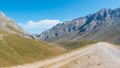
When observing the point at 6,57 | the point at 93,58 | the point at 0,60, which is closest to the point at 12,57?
the point at 6,57

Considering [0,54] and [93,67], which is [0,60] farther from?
[93,67]

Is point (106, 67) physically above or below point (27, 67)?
below

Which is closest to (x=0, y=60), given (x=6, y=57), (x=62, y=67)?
(x=6, y=57)

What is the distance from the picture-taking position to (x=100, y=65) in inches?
1905

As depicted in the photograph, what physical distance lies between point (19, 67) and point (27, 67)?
2.63 m

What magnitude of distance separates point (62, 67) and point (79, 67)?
5.12 m

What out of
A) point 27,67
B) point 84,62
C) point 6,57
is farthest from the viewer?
point 6,57

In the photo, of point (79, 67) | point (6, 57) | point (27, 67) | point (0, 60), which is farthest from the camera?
point (6, 57)

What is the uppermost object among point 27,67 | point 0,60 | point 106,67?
point 0,60

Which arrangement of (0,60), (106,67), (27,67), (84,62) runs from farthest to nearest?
1. (0,60)
2. (27,67)
3. (84,62)
4. (106,67)

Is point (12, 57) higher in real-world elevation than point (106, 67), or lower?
higher

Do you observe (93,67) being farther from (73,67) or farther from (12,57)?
(12,57)

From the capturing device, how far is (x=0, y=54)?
646 feet

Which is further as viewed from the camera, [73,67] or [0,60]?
[0,60]
